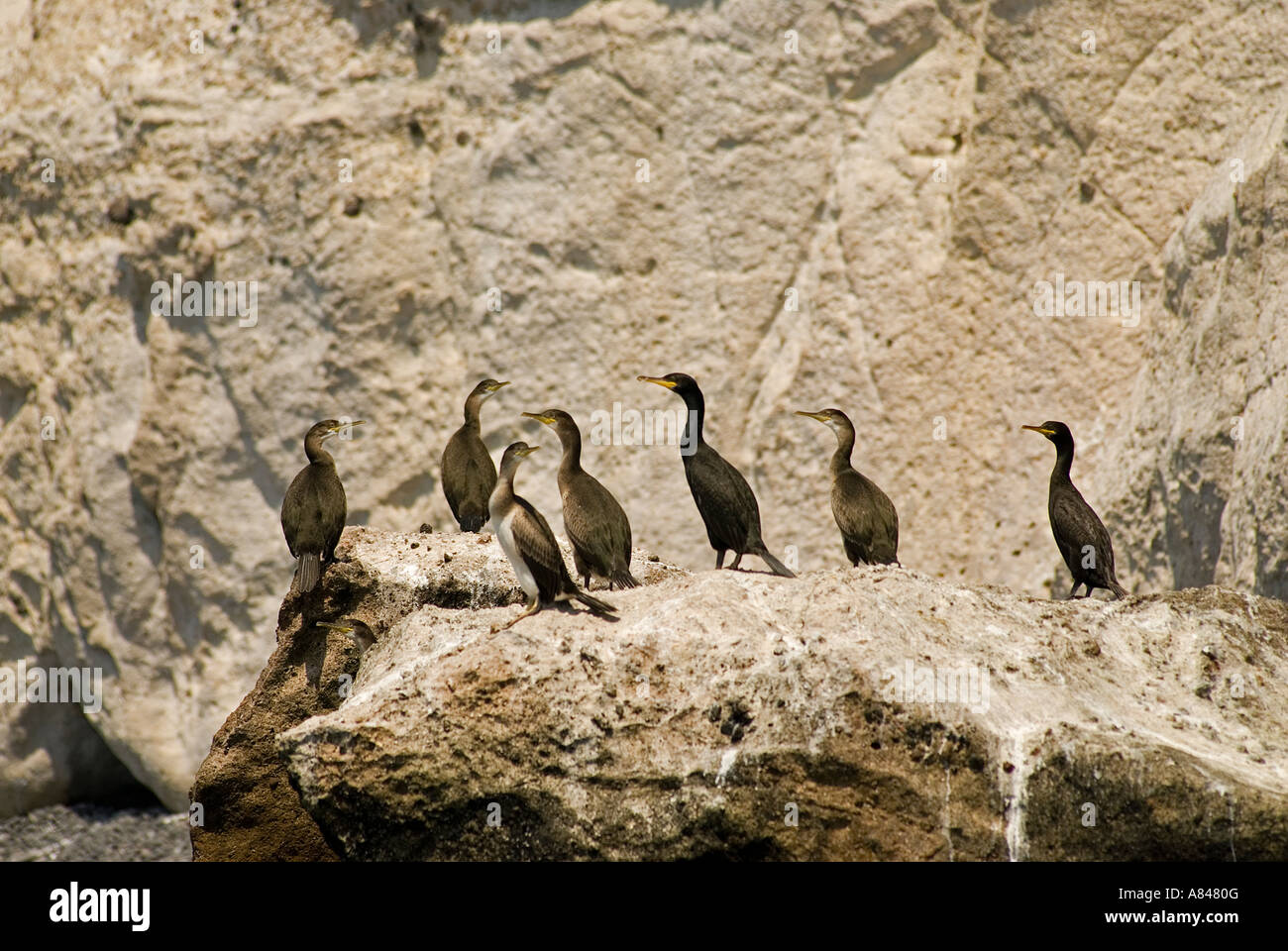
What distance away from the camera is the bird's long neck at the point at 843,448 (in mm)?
8984

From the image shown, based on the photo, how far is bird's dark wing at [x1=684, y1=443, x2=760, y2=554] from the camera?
27.6 feet

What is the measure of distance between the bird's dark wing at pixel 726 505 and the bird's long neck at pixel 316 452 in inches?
83.0

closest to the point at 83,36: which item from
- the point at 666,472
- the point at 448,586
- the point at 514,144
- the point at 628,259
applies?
the point at 514,144

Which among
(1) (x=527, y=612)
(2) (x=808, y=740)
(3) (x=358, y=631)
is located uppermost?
(1) (x=527, y=612)

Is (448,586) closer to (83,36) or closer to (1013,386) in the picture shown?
(1013,386)

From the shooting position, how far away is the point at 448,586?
7.92 m

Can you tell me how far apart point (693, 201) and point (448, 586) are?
6073 mm

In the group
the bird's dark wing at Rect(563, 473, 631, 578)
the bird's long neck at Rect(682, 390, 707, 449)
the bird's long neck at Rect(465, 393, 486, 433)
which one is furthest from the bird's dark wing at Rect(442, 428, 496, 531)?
the bird's dark wing at Rect(563, 473, 631, 578)

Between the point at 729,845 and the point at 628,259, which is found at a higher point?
the point at 628,259

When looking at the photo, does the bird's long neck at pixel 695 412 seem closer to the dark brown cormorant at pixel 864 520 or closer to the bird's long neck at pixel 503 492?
the dark brown cormorant at pixel 864 520

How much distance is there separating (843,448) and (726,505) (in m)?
1.11

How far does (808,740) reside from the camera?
6.06 metres

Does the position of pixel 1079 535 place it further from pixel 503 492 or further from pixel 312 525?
pixel 312 525

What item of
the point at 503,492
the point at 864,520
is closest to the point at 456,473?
the point at 503,492
